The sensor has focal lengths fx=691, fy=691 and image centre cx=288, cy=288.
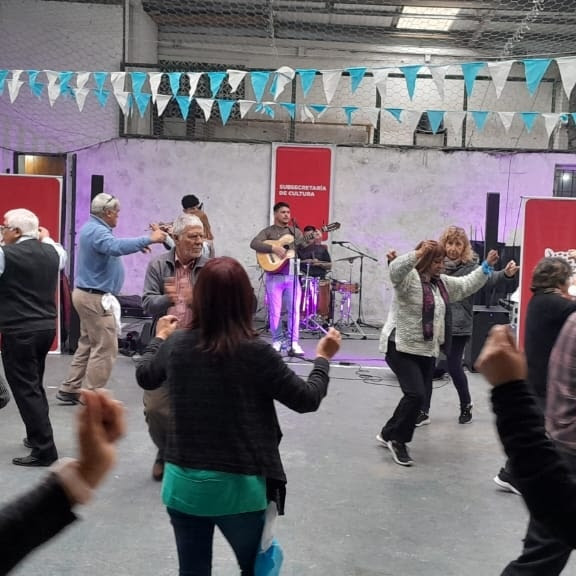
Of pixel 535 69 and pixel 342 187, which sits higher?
pixel 535 69

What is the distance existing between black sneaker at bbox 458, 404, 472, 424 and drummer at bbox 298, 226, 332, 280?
170 inches

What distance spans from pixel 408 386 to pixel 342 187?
728 cm

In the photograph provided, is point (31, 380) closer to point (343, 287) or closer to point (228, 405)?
point (228, 405)

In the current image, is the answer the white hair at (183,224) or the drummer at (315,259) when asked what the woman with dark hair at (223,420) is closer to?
the white hair at (183,224)

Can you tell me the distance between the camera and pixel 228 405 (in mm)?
2201

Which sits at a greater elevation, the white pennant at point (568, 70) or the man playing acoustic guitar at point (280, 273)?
the white pennant at point (568, 70)

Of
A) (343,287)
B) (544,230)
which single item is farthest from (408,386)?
(343,287)

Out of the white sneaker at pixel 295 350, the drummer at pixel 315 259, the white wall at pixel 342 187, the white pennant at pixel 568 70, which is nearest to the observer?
the white pennant at pixel 568 70

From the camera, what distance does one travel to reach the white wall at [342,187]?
1140 centimetres

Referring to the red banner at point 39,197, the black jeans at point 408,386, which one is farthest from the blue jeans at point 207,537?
the red banner at point 39,197

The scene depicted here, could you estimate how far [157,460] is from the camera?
4309 millimetres

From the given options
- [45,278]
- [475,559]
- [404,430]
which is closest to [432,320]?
[404,430]

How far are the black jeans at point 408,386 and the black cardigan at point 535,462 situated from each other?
10.6 feet

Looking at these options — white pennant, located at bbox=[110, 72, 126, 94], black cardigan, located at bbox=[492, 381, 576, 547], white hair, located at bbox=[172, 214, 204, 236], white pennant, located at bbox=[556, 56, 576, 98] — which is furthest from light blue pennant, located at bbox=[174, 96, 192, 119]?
black cardigan, located at bbox=[492, 381, 576, 547]
